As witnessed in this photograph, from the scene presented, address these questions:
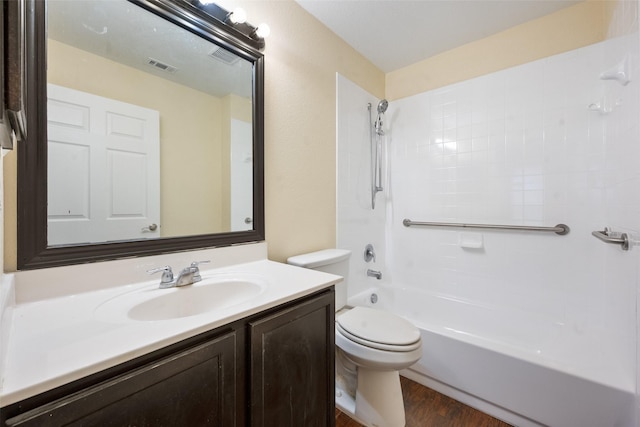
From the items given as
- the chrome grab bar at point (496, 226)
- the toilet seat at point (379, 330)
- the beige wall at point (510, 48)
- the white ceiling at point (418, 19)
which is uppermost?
the white ceiling at point (418, 19)

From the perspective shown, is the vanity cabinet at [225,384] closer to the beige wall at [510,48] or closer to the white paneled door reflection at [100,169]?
the white paneled door reflection at [100,169]

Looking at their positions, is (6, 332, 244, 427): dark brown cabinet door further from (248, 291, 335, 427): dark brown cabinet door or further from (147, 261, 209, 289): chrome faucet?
(147, 261, 209, 289): chrome faucet

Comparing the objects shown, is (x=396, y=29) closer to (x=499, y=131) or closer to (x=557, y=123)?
(x=499, y=131)

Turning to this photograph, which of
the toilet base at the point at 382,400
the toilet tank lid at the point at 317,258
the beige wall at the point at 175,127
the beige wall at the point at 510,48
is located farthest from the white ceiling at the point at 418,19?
the toilet base at the point at 382,400

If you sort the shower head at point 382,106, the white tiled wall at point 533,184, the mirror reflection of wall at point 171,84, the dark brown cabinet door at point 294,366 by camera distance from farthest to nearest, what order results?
the shower head at point 382,106 → the white tiled wall at point 533,184 → the mirror reflection of wall at point 171,84 → the dark brown cabinet door at point 294,366

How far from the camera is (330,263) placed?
151 cm

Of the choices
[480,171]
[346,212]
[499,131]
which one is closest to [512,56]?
[499,131]

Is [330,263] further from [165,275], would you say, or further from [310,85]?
[310,85]

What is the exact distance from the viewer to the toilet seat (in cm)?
121

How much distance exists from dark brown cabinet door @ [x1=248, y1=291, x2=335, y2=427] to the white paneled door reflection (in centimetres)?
62

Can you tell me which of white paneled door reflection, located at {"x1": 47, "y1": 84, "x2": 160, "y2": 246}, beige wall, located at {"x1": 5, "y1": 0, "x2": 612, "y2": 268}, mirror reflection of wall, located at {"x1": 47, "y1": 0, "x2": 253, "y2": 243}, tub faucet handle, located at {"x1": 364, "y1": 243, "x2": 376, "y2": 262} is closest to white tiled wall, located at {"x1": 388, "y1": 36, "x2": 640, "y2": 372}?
beige wall, located at {"x1": 5, "y1": 0, "x2": 612, "y2": 268}

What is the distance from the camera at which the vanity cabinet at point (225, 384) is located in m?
0.47

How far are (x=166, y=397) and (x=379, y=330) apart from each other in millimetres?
997

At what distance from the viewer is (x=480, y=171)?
1.98m
